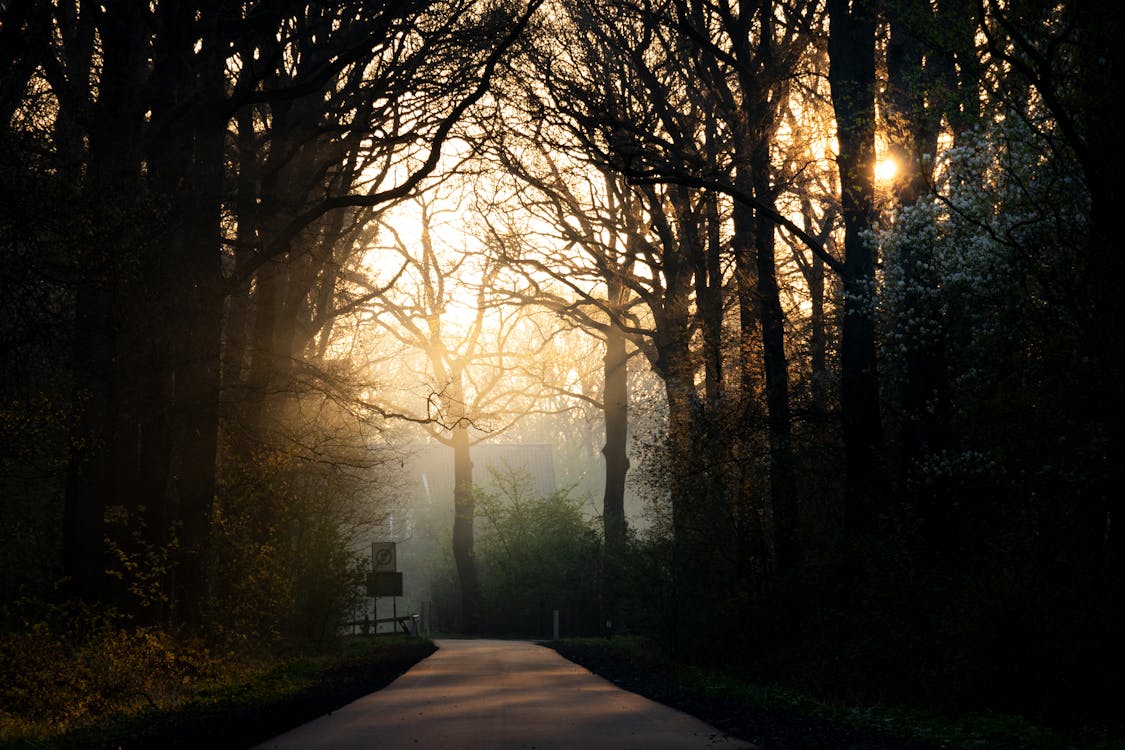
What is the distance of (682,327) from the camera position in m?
29.1

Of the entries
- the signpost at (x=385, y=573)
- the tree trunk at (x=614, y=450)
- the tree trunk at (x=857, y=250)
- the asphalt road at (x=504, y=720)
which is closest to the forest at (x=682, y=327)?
the tree trunk at (x=857, y=250)

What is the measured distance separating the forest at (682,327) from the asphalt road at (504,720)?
3071 millimetres

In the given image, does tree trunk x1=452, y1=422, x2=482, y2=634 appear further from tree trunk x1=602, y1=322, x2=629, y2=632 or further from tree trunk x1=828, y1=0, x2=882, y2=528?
tree trunk x1=828, y1=0, x2=882, y2=528

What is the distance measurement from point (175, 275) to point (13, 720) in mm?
8211

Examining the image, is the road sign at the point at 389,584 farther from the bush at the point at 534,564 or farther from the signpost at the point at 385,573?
the bush at the point at 534,564

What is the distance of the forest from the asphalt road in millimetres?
3071

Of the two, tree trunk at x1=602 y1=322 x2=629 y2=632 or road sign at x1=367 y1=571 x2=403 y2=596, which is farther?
tree trunk at x1=602 y1=322 x2=629 y2=632

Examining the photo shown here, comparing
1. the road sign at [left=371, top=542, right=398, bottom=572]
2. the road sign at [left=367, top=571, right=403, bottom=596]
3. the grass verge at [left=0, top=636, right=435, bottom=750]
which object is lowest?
the grass verge at [left=0, top=636, right=435, bottom=750]

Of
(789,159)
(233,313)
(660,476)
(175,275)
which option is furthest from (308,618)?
(789,159)

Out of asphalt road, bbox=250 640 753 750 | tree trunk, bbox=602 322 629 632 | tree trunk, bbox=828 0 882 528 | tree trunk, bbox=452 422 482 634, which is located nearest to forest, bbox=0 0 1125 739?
tree trunk, bbox=828 0 882 528

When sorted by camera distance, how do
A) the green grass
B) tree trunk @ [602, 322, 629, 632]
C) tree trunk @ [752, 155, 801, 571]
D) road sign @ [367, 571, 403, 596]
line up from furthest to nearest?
tree trunk @ [602, 322, 629, 632]
road sign @ [367, 571, 403, 596]
tree trunk @ [752, 155, 801, 571]
the green grass

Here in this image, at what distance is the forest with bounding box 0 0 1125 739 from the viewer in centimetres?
1320

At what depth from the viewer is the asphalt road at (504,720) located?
10.6 m

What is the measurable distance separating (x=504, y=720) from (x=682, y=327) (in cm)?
1748
